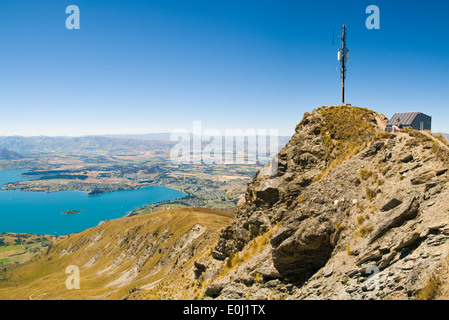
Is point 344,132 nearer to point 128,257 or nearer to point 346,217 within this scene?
point 346,217

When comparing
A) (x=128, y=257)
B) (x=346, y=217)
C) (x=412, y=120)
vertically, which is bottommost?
(x=128, y=257)

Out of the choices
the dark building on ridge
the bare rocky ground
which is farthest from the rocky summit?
the dark building on ridge

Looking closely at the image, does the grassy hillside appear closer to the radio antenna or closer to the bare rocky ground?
the bare rocky ground

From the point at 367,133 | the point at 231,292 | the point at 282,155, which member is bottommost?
the point at 231,292

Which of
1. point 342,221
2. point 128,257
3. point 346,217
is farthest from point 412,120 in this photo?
point 128,257

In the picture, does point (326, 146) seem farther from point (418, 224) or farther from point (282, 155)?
point (418, 224)
